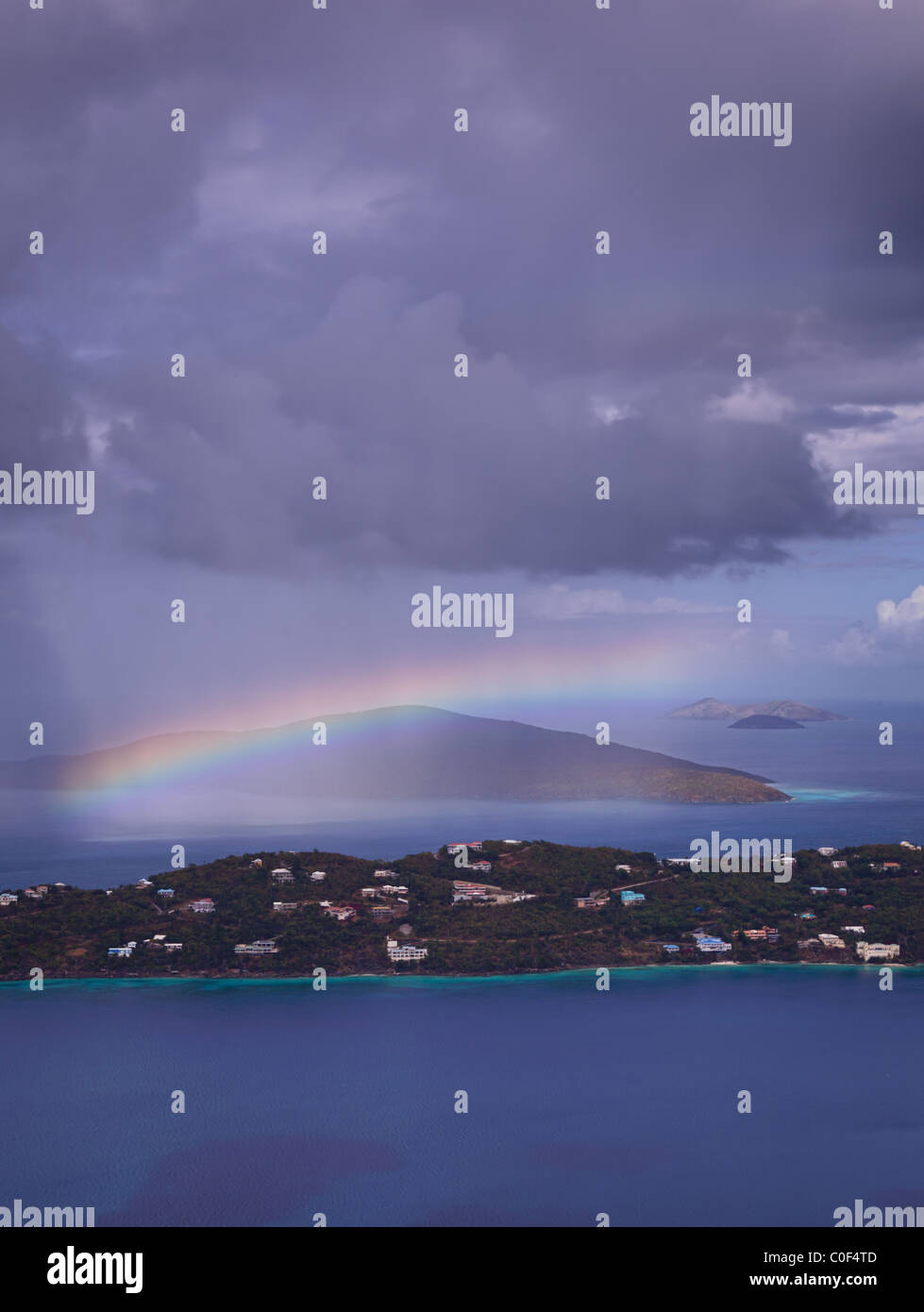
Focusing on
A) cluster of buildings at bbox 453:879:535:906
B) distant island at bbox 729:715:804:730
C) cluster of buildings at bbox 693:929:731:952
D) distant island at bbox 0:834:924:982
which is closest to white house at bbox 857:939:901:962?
distant island at bbox 0:834:924:982

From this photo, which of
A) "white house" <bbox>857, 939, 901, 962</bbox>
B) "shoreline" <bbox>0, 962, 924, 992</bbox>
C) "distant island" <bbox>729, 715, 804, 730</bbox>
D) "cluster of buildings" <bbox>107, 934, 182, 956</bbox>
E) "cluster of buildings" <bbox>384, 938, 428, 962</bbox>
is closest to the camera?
"shoreline" <bbox>0, 962, 924, 992</bbox>

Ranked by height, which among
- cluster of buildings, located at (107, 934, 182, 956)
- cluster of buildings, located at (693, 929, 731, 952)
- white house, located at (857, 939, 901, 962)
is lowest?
white house, located at (857, 939, 901, 962)

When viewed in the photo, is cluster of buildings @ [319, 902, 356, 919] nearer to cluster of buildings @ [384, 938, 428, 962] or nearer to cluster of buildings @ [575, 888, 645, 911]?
cluster of buildings @ [384, 938, 428, 962]

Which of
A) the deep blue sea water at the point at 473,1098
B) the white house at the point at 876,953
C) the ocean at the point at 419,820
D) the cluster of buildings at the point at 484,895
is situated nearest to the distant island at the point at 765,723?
the ocean at the point at 419,820

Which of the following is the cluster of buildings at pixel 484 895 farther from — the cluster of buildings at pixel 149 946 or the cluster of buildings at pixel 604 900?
the cluster of buildings at pixel 149 946

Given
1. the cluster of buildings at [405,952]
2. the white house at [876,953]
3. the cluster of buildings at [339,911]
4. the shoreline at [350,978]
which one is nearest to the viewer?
the shoreline at [350,978]

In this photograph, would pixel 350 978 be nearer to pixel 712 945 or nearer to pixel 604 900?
pixel 604 900

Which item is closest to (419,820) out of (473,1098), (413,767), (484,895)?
(413,767)
